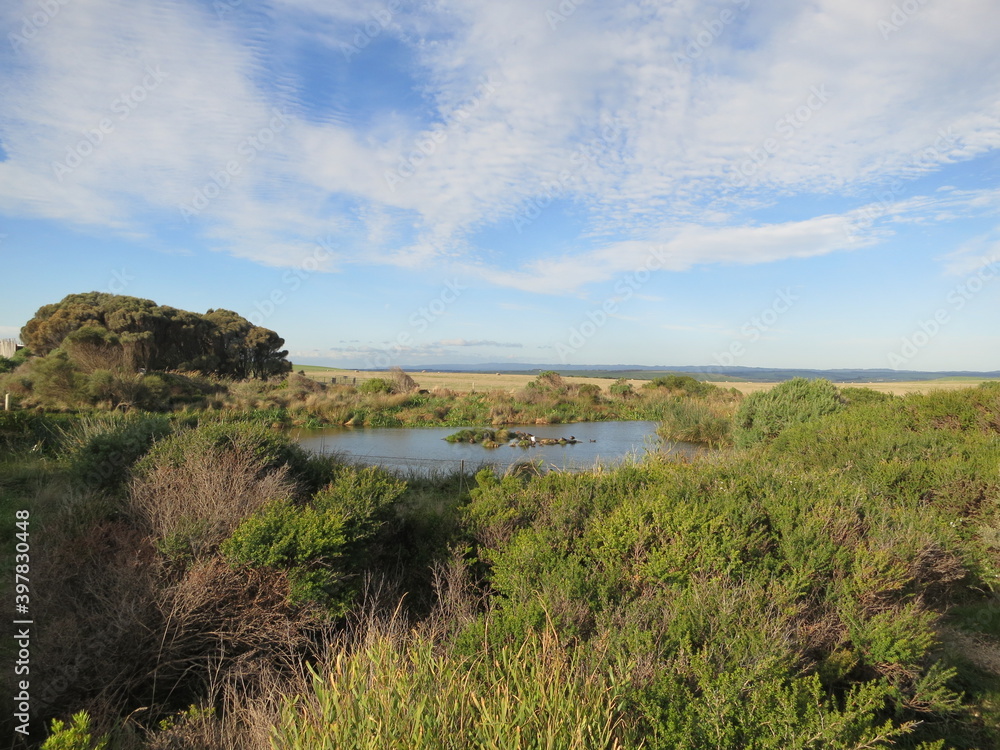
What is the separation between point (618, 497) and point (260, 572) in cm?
380

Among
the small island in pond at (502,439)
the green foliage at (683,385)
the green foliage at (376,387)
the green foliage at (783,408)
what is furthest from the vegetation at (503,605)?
the green foliage at (683,385)

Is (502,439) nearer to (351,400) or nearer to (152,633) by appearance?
(351,400)

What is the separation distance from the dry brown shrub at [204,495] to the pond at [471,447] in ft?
18.1

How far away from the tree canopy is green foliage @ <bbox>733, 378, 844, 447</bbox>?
23.0 m

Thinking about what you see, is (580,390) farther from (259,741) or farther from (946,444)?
(259,741)

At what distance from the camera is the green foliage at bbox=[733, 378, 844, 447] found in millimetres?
14703

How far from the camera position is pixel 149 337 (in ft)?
88.5

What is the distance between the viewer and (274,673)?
461 centimetres

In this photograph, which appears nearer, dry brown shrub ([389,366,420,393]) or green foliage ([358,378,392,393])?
green foliage ([358,378,392,393])

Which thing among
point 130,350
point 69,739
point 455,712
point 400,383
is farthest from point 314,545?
point 400,383

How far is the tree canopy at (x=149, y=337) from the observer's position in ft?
77.6

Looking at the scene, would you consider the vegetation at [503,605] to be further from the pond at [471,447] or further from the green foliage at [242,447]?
the pond at [471,447]

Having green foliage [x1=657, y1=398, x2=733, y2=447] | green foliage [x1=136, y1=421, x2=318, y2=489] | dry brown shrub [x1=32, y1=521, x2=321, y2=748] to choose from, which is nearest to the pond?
green foliage [x1=657, y1=398, x2=733, y2=447]

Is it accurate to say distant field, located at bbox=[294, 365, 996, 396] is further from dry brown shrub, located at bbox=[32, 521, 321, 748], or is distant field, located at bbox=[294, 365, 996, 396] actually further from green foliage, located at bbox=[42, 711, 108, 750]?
green foliage, located at bbox=[42, 711, 108, 750]
